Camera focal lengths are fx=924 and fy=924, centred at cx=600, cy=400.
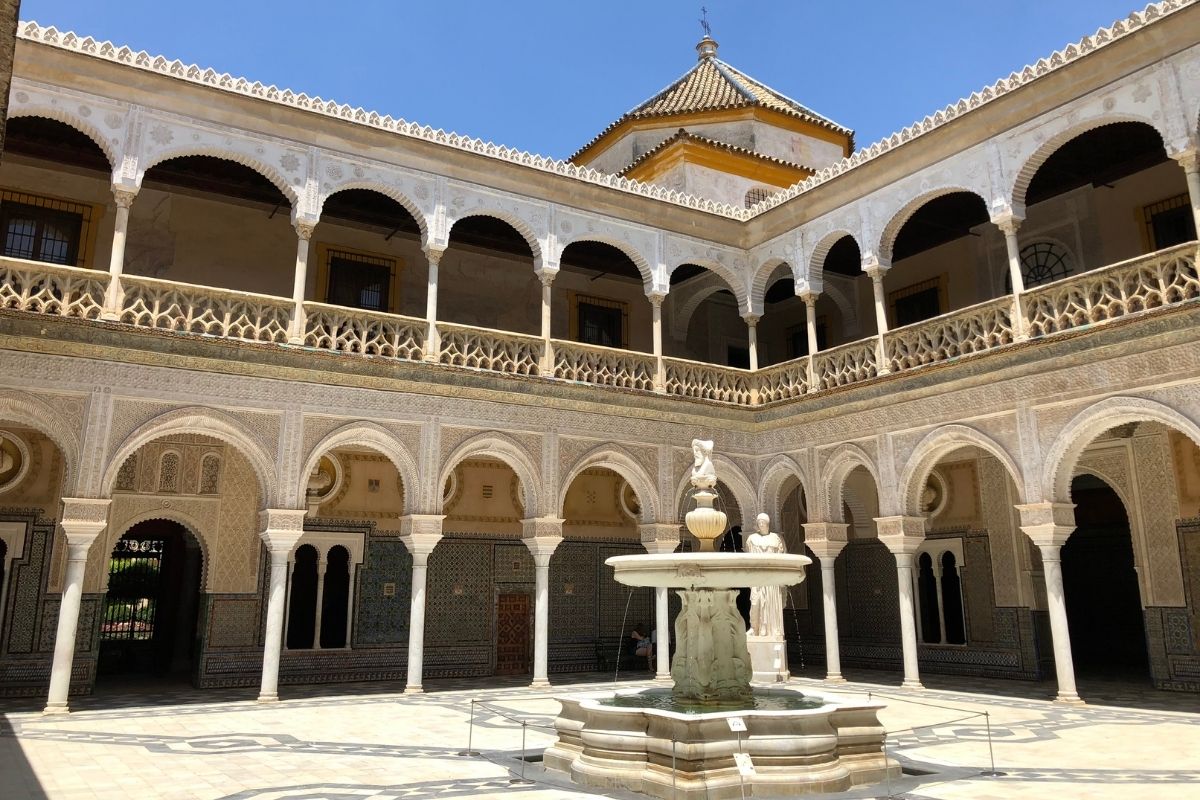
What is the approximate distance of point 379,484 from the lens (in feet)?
42.2

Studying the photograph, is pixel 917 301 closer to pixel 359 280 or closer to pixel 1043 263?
pixel 1043 263

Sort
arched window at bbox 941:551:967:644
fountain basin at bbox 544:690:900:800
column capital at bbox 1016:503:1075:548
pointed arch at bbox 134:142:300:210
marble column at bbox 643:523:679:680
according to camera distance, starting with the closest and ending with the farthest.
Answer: fountain basin at bbox 544:690:900:800 < column capital at bbox 1016:503:1075:548 < pointed arch at bbox 134:142:300:210 < marble column at bbox 643:523:679:680 < arched window at bbox 941:551:967:644

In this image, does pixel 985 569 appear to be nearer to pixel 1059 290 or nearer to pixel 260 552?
pixel 1059 290

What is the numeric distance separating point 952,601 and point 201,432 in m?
10.3

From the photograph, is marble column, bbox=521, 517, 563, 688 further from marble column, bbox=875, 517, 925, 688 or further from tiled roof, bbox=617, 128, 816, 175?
tiled roof, bbox=617, 128, 816, 175

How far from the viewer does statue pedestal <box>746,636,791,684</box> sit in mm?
10141

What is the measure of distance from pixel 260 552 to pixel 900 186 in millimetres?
9310

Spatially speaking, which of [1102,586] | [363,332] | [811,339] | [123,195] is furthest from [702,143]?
[1102,586]

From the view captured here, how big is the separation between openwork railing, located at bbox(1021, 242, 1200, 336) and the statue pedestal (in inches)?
172

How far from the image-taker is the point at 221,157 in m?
10.3

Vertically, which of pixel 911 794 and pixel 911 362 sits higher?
pixel 911 362

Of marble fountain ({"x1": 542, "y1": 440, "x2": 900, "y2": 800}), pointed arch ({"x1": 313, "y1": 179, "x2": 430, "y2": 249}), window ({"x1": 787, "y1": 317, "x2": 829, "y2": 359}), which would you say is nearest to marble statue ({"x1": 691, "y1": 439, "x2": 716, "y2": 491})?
marble fountain ({"x1": 542, "y1": 440, "x2": 900, "y2": 800})

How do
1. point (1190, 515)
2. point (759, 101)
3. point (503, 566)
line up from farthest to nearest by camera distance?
point (759, 101) → point (503, 566) → point (1190, 515)

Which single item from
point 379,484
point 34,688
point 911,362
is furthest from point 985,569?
point 34,688
